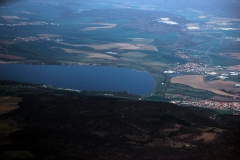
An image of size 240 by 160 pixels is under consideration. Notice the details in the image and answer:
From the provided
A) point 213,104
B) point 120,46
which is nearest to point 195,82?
point 213,104

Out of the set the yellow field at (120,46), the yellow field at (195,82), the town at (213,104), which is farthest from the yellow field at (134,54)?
the town at (213,104)

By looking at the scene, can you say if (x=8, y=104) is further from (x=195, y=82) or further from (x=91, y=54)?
(x=91, y=54)

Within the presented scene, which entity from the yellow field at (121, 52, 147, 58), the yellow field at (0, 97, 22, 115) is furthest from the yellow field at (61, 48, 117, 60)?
the yellow field at (0, 97, 22, 115)

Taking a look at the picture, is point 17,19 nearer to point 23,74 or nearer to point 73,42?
point 73,42

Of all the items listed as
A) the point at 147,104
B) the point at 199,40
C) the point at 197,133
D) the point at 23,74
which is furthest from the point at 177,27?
the point at 197,133

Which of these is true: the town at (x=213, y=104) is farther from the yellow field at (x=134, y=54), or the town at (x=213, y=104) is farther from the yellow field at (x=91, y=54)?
the yellow field at (x=134, y=54)
